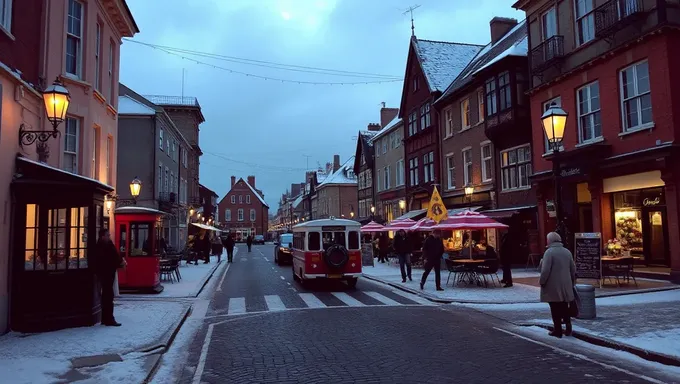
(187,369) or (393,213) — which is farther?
(393,213)

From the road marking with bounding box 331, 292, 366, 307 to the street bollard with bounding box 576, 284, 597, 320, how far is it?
529 cm

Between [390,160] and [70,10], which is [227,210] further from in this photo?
[70,10]

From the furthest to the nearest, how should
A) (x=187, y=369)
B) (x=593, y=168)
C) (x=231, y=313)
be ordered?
1. (x=593, y=168)
2. (x=231, y=313)
3. (x=187, y=369)

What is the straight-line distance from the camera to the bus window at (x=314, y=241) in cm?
1667

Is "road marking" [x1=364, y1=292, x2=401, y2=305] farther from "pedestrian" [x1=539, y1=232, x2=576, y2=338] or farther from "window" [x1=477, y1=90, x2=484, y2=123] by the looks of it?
"window" [x1=477, y1=90, x2=484, y2=123]

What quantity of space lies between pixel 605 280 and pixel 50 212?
15291 millimetres

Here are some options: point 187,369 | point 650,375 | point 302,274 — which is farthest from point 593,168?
point 187,369

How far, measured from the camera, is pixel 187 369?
24.0 ft

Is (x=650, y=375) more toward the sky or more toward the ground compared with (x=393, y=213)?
more toward the ground

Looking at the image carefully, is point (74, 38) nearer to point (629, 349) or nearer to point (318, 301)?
point (318, 301)

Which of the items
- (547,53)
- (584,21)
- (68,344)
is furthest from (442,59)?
(68,344)

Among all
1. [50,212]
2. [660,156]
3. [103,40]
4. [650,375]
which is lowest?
[650,375]

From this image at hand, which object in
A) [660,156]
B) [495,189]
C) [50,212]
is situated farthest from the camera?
[495,189]

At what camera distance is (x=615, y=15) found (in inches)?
635
